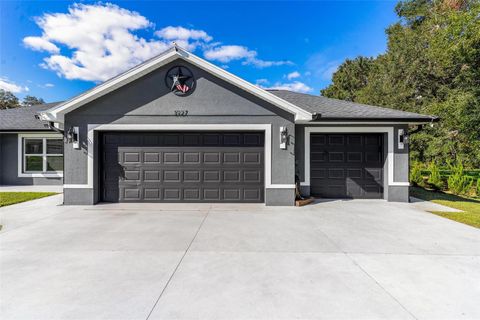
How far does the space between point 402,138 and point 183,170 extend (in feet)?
26.7

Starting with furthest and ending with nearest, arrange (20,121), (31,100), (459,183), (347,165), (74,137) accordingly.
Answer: (31,100)
(20,121)
(459,183)
(347,165)
(74,137)

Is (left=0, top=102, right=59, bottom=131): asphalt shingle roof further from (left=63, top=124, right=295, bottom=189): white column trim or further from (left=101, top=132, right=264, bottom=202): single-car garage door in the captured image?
(left=101, top=132, right=264, bottom=202): single-car garage door

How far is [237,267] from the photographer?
131 inches

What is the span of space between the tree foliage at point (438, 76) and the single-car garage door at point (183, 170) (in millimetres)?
12261

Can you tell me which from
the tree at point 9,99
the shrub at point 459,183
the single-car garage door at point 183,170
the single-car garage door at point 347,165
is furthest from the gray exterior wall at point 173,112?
the tree at point 9,99

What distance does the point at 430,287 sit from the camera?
9.36 ft

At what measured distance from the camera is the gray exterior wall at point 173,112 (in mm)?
7328

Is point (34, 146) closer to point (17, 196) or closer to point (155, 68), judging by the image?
point (17, 196)

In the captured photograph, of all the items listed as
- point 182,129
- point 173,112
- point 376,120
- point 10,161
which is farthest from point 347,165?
point 10,161

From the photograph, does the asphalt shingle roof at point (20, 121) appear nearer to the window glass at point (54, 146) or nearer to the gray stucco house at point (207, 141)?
the window glass at point (54, 146)

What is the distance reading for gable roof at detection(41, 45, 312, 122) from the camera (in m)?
7.04

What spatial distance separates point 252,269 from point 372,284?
1.64 m

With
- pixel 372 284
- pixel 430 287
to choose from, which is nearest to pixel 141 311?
pixel 372 284

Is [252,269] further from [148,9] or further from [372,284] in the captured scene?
[148,9]
